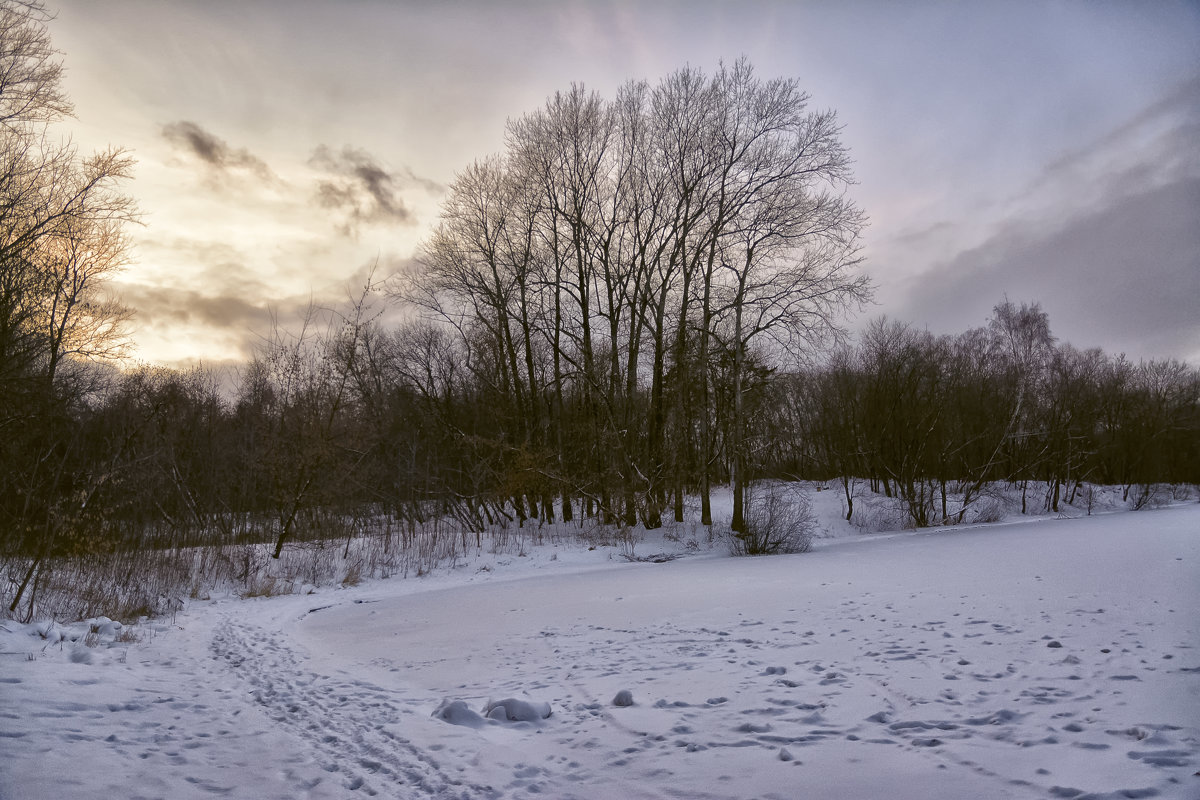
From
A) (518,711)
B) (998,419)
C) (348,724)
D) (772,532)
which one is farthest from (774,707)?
(998,419)

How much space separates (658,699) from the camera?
5.11 meters

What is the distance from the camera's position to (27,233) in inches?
521

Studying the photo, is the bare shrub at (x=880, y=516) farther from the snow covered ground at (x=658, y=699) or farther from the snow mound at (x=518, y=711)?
the snow mound at (x=518, y=711)

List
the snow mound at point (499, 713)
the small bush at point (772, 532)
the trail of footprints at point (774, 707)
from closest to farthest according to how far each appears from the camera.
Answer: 1. the trail of footprints at point (774, 707)
2. the snow mound at point (499, 713)
3. the small bush at point (772, 532)

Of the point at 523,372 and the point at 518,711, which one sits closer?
the point at 518,711

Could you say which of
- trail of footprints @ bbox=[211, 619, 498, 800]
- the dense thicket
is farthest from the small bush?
trail of footprints @ bbox=[211, 619, 498, 800]

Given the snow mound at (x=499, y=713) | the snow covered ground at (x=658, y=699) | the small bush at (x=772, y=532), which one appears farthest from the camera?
the small bush at (x=772, y=532)

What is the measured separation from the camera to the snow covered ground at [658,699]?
355cm

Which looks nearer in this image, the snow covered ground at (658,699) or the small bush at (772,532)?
the snow covered ground at (658,699)

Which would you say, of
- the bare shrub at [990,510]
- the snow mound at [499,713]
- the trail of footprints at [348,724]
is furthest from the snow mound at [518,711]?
the bare shrub at [990,510]

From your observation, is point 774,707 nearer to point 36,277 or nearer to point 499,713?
point 499,713

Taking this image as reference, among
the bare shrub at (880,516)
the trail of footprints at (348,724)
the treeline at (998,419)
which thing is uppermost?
the treeline at (998,419)

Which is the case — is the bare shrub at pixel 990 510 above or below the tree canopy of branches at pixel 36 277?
below

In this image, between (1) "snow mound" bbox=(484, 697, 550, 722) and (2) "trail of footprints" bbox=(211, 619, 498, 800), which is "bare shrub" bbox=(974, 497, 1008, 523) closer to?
(1) "snow mound" bbox=(484, 697, 550, 722)
